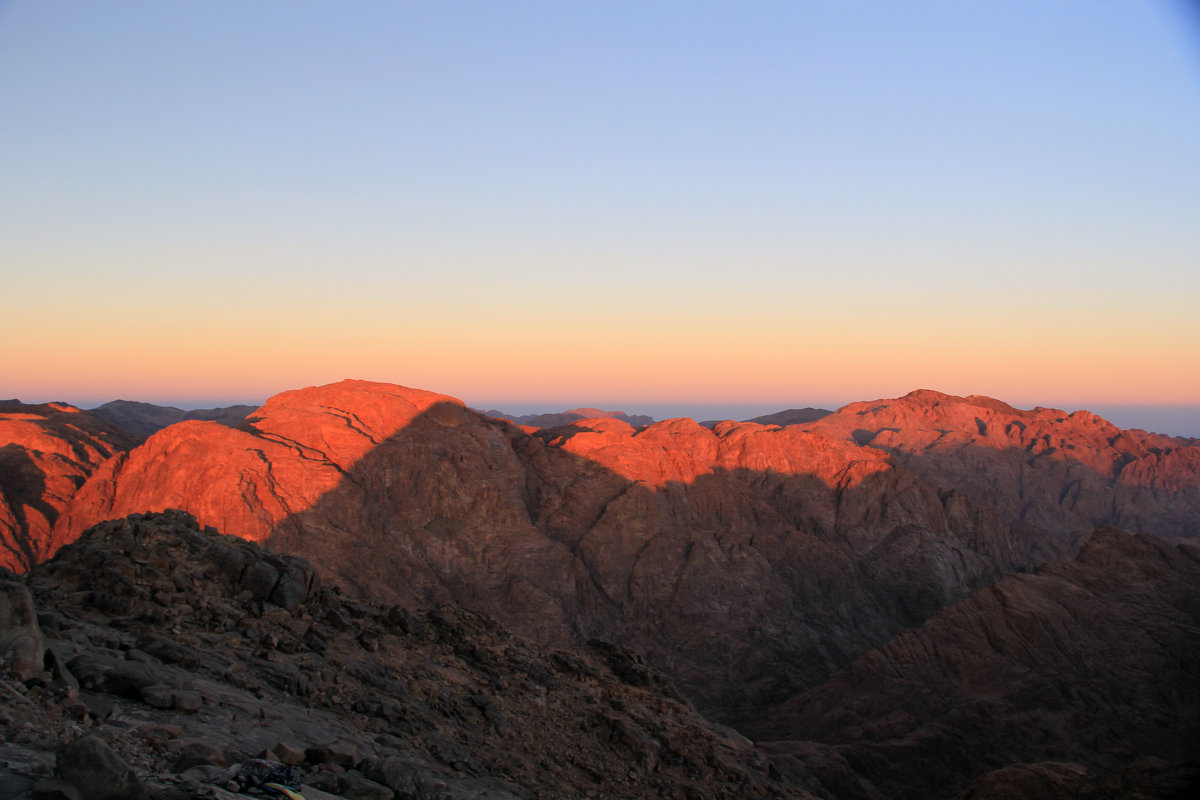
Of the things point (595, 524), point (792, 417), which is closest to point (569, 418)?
point (792, 417)

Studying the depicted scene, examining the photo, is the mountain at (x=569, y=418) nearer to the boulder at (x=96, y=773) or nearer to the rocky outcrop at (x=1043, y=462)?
the rocky outcrop at (x=1043, y=462)

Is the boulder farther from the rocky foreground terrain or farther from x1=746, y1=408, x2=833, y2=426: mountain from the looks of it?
x1=746, y1=408, x2=833, y2=426: mountain

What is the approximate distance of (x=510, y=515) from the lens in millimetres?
49125

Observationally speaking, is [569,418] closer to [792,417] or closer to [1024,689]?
[792,417]

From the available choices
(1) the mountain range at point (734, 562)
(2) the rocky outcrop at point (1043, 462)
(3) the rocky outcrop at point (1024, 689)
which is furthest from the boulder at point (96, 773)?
(2) the rocky outcrop at point (1043, 462)

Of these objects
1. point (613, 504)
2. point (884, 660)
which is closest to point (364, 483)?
point (613, 504)

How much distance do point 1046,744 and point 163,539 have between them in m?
34.1

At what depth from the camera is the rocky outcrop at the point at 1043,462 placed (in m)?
97.3

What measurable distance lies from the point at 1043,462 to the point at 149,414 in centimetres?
11659

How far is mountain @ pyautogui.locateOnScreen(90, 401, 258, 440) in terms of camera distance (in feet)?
306

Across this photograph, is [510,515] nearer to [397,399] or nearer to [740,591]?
[397,399]

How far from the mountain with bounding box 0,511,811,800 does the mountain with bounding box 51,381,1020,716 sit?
22714 millimetres

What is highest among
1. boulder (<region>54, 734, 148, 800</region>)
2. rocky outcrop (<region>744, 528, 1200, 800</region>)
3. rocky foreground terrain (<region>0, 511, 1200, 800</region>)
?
boulder (<region>54, 734, 148, 800</region>)

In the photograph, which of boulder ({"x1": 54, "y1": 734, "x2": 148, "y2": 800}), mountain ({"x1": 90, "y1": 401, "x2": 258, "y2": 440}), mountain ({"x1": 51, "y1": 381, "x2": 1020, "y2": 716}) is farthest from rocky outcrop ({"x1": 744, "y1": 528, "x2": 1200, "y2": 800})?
mountain ({"x1": 90, "y1": 401, "x2": 258, "y2": 440})
